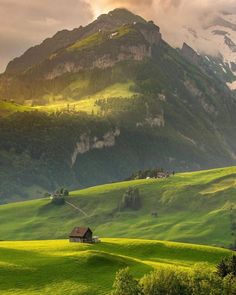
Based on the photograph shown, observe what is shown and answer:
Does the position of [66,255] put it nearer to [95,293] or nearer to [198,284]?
[95,293]

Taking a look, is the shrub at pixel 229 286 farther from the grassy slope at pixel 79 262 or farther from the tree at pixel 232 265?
the grassy slope at pixel 79 262

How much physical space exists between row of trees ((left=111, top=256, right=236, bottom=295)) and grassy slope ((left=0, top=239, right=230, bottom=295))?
432 inches

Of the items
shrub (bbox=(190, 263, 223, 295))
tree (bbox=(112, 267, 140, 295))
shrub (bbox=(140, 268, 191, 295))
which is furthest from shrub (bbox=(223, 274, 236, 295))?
tree (bbox=(112, 267, 140, 295))

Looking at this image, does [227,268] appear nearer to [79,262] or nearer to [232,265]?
[232,265]

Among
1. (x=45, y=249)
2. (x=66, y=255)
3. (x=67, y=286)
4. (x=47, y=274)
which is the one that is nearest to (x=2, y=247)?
(x=45, y=249)

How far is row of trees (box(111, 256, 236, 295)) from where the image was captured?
9369cm

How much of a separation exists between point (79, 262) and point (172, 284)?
108 feet

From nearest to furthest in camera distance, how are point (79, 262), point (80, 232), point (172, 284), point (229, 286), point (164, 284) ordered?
point (164, 284) → point (172, 284) → point (229, 286) → point (79, 262) → point (80, 232)

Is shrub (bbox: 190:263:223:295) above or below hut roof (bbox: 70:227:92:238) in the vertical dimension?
below

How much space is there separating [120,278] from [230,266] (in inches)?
891

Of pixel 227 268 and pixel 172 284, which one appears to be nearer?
pixel 172 284

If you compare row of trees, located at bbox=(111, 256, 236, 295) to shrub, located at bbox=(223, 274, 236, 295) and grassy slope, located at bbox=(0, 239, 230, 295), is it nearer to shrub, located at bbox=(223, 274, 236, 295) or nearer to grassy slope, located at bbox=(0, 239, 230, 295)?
shrub, located at bbox=(223, 274, 236, 295)

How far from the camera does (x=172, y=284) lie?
310 ft

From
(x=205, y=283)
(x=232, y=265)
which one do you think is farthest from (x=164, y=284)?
(x=232, y=265)
